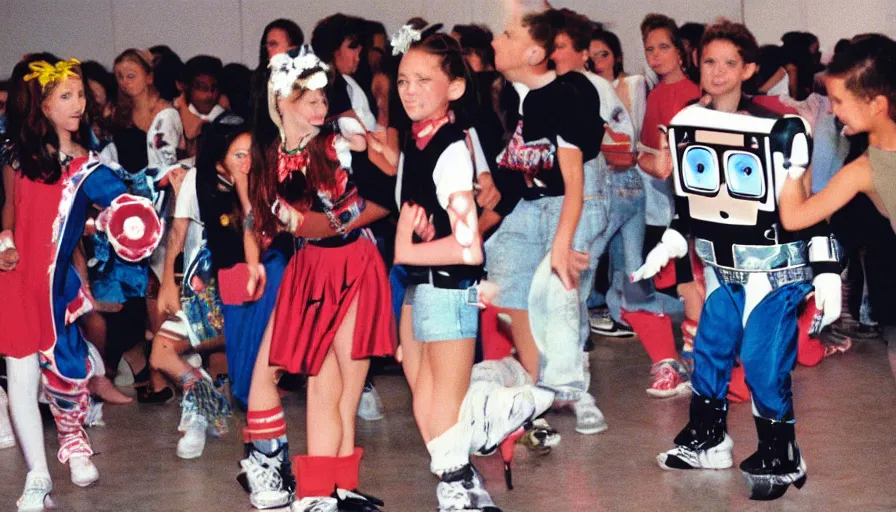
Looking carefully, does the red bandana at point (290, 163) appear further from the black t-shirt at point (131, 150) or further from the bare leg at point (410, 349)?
the black t-shirt at point (131, 150)

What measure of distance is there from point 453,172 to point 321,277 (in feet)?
1.79

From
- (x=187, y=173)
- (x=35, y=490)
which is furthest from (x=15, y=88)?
(x=35, y=490)

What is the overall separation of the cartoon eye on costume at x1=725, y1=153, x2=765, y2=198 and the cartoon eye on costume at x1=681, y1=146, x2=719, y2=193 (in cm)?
5

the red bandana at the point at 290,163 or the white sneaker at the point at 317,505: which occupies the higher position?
the red bandana at the point at 290,163

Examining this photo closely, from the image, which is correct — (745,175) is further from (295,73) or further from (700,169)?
(295,73)

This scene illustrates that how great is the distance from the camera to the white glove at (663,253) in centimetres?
417

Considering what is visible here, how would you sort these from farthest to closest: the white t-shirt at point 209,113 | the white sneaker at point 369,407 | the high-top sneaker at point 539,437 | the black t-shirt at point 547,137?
the white t-shirt at point 209,113
the white sneaker at point 369,407
the high-top sneaker at point 539,437
the black t-shirt at point 547,137

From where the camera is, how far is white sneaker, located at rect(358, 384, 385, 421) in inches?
207

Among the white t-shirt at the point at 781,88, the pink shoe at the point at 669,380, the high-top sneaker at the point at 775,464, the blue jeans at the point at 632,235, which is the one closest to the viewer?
the high-top sneaker at the point at 775,464

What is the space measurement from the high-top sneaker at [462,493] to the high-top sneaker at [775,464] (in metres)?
0.79

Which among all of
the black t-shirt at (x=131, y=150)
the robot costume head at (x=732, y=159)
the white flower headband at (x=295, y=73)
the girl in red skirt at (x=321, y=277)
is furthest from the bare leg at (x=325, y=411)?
the black t-shirt at (x=131, y=150)

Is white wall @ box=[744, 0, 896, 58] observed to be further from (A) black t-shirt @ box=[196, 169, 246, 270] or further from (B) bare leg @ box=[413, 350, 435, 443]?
(B) bare leg @ box=[413, 350, 435, 443]

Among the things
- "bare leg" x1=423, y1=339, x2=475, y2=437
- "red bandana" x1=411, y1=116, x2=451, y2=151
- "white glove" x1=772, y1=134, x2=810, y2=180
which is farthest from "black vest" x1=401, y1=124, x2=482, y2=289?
"white glove" x1=772, y1=134, x2=810, y2=180

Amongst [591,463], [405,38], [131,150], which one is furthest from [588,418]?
[131,150]
